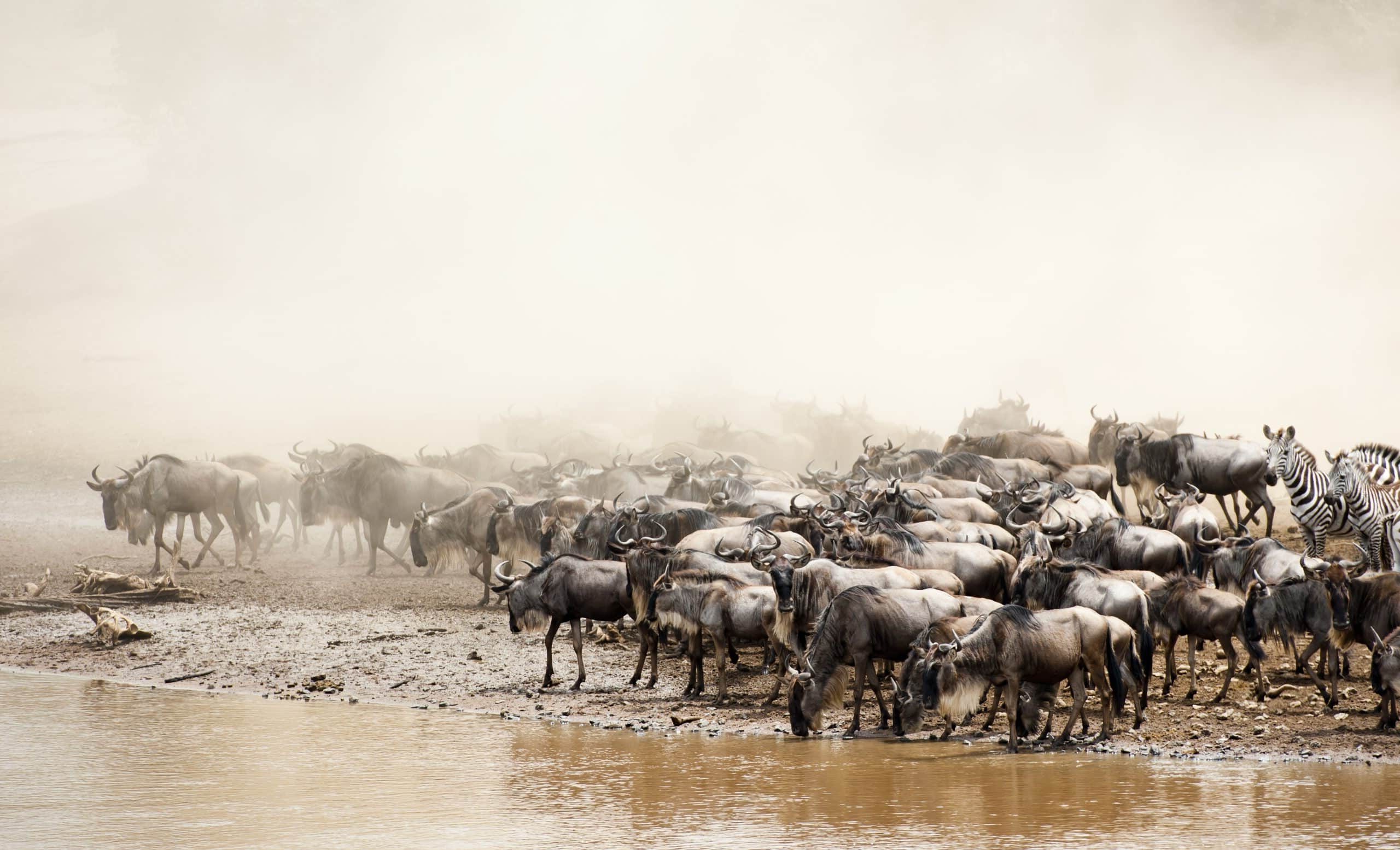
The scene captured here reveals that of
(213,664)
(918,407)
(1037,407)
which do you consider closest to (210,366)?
(918,407)

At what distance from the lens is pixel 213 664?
1406 centimetres

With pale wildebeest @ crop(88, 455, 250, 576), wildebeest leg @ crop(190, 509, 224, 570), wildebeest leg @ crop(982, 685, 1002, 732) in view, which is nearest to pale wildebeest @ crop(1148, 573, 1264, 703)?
wildebeest leg @ crop(982, 685, 1002, 732)

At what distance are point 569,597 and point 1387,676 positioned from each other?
6.99 meters

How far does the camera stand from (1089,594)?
11.0 metres

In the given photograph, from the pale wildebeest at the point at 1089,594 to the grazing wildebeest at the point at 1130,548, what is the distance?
211 centimetres

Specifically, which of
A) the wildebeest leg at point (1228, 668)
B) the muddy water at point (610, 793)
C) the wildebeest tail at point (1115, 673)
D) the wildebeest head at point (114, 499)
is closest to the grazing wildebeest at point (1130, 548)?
the wildebeest leg at point (1228, 668)

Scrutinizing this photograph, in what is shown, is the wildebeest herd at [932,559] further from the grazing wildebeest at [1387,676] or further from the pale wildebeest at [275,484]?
the pale wildebeest at [275,484]

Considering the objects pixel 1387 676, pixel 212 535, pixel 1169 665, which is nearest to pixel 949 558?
pixel 1169 665

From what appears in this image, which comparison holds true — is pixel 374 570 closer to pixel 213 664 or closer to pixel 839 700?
pixel 213 664

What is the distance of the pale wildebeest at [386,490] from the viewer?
2225 centimetres

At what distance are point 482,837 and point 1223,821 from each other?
4.42 m

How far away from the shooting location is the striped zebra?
16.2m

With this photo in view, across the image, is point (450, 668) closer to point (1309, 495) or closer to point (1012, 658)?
point (1012, 658)

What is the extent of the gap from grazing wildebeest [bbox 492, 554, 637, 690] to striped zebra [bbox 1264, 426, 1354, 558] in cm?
870
